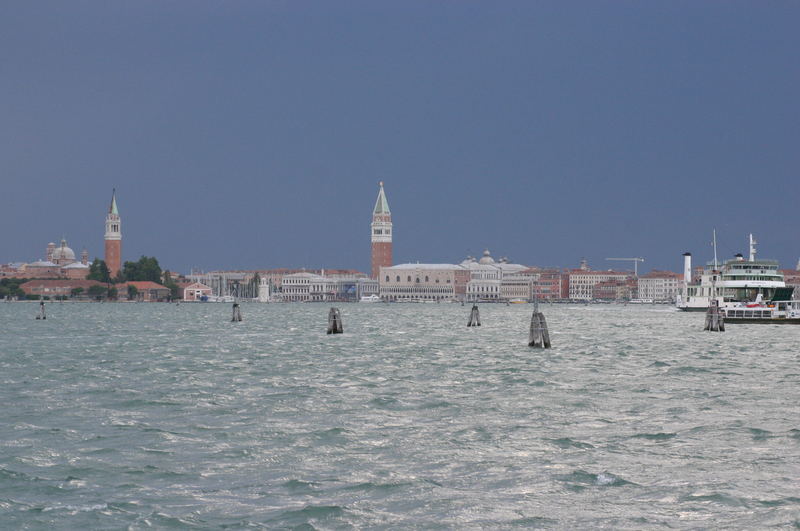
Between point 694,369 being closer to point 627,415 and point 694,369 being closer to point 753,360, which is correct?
point 753,360

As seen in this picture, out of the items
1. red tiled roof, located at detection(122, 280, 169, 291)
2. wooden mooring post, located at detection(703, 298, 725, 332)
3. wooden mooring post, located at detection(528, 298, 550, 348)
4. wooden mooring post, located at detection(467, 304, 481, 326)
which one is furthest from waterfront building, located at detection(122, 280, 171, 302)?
wooden mooring post, located at detection(528, 298, 550, 348)

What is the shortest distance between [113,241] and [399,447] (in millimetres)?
188693

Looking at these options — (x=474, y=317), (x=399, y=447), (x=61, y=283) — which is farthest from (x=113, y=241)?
(x=399, y=447)

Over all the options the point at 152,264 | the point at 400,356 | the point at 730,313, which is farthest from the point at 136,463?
the point at 152,264

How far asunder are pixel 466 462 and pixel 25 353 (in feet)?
75.2

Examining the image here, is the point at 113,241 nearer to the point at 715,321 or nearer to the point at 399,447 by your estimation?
the point at 715,321

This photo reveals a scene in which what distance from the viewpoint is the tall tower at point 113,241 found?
193500 millimetres

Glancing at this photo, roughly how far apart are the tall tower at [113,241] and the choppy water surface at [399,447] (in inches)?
6817

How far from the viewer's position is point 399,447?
12742mm

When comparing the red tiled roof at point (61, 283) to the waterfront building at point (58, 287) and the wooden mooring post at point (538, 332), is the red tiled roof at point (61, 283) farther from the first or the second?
the wooden mooring post at point (538, 332)

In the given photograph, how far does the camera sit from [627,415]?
15523mm

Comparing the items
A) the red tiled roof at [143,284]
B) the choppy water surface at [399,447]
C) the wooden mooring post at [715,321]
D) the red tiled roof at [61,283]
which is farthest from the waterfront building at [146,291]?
the choppy water surface at [399,447]

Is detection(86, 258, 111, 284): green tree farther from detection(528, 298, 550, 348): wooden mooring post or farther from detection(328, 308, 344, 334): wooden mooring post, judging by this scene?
detection(528, 298, 550, 348): wooden mooring post

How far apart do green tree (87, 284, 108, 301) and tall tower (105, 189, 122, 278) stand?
17420 mm
